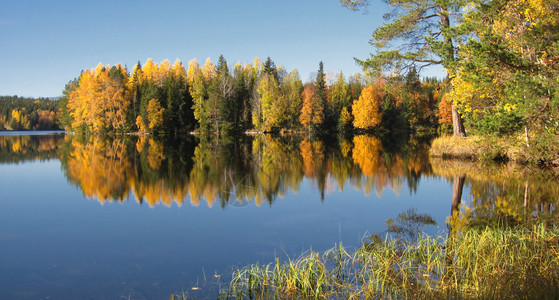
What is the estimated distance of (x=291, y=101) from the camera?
6162 centimetres

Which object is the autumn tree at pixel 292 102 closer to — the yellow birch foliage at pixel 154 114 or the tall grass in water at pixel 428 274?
the yellow birch foliage at pixel 154 114

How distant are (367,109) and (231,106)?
19818 mm

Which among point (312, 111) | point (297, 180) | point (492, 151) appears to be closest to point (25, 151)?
point (297, 180)

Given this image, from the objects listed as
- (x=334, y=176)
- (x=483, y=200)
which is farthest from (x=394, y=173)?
(x=483, y=200)

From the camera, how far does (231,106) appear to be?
193 ft

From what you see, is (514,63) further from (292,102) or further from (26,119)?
(26,119)

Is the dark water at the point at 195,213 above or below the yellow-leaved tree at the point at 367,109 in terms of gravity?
below

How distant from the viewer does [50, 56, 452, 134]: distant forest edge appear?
187 feet

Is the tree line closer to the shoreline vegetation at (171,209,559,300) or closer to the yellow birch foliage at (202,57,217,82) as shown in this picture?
the shoreline vegetation at (171,209,559,300)

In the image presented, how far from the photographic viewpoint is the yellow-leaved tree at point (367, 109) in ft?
186

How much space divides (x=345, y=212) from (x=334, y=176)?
20.6 ft

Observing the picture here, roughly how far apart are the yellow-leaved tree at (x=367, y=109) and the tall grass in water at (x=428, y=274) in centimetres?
5112

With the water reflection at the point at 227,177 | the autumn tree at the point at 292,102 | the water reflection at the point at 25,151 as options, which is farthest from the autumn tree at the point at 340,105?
the water reflection at the point at 227,177

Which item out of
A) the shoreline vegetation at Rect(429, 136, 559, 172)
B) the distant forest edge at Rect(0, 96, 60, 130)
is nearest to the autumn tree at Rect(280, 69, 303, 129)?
the shoreline vegetation at Rect(429, 136, 559, 172)
